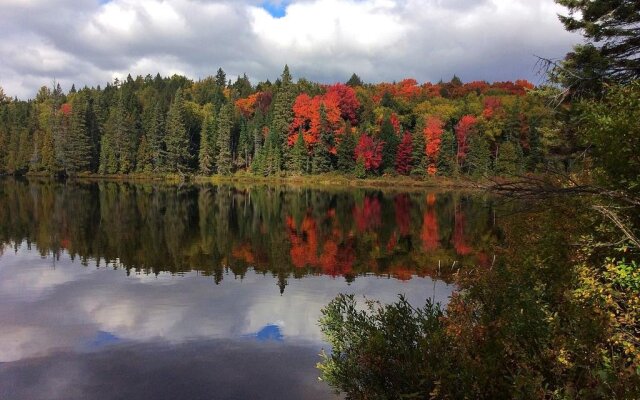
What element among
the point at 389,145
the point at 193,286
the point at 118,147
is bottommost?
the point at 193,286


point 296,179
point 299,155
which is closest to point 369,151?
point 299,155

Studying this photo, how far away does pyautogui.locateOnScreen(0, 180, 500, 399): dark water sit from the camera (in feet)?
39.9

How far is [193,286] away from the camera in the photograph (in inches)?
818

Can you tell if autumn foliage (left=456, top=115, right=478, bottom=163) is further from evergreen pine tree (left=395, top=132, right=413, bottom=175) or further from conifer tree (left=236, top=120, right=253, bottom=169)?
conifer tree (left=236, top=120, right=253, bottom=169)

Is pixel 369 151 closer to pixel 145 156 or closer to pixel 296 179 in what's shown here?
pixel 296 179

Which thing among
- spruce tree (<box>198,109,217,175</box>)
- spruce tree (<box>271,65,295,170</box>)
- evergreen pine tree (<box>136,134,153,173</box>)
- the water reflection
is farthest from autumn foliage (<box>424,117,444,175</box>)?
evergreen pine tree (<box>136,134,153,173</box>)

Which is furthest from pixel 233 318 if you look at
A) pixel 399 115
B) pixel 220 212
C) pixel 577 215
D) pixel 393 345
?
pixel 399 115

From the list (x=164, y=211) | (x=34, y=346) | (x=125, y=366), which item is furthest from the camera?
(x=164, y=211)

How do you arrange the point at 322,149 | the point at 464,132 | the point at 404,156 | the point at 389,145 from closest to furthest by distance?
the point at 464,132 → the point at 389,145 → the point at 404,156 → the point at 322,149

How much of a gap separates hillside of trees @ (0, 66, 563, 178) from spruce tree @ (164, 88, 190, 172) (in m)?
0.21

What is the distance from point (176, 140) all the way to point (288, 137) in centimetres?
2180

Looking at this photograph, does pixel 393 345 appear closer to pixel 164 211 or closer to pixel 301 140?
pixel 164 211

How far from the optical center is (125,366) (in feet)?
41.6

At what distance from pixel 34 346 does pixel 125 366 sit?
3540 millimetres
